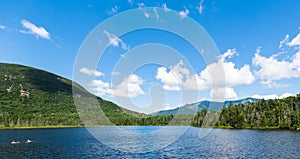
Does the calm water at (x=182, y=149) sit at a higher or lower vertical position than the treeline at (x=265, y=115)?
lower

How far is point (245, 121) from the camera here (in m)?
172

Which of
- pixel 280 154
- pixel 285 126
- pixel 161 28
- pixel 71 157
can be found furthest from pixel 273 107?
pixel 161 28

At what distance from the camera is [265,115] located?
526 ft

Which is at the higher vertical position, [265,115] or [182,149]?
[265,115]

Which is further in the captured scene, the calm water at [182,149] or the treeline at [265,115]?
the treeline at [265,115]

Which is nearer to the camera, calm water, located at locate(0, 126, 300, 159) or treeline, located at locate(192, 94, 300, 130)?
calm water, located at locate(0, 126, 300, 159)

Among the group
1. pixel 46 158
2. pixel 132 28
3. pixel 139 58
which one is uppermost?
pixel 132 28

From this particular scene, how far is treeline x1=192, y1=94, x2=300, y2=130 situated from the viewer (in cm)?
14285

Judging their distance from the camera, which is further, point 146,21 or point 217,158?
point 217,158

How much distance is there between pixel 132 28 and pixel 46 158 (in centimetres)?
4058

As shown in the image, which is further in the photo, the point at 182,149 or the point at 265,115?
the point at 265,115

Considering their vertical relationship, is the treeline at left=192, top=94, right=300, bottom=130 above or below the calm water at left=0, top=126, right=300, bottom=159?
above

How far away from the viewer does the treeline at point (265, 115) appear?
14285 cm

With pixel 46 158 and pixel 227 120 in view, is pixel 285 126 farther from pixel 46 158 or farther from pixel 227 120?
pixel 46 158
